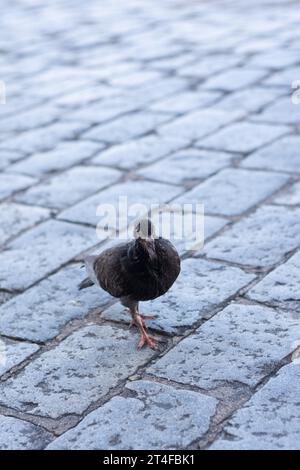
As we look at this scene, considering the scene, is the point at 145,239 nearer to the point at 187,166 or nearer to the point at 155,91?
the point at 187,166

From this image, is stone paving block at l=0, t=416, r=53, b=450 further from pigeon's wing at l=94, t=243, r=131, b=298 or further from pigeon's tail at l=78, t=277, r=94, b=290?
pigeon's tail at l=78, t=277, r=94, b=290

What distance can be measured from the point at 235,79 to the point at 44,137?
2.03 metres

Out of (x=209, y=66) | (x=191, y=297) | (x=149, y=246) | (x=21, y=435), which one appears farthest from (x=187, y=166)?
(x=21, y=435)

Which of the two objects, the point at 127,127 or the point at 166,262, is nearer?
the point at 166,262

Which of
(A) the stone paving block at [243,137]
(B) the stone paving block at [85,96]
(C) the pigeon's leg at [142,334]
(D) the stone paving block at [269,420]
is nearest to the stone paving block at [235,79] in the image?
(B) the stone paving block at [85,96]

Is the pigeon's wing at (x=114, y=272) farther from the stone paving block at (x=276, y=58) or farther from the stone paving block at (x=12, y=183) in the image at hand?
the stone paving block at (x=276, y=58)

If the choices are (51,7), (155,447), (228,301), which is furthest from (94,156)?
(51,7)

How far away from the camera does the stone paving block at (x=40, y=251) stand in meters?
3.95

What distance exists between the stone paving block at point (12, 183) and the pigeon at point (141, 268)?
1935mm

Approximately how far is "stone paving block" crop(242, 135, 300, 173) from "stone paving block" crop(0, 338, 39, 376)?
2291 mm

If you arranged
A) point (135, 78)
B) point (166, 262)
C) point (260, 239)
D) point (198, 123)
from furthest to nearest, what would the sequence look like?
point (135, 78) → point (198, 123) → point (260, 239) → point (166, 262)

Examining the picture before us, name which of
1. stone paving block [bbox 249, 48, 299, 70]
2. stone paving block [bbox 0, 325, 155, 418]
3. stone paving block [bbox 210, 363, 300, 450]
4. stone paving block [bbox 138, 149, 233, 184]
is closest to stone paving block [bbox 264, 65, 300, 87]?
stone paving block [bbox 249, 48, 299, 70]

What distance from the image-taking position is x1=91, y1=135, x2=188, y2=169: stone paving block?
17.5 ft

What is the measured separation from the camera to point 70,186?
5008 mm
